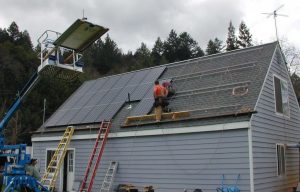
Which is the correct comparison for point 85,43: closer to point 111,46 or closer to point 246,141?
point 246,141

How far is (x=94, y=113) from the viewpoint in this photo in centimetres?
1761

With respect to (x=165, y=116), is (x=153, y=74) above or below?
above

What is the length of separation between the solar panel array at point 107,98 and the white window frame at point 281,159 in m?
5.10

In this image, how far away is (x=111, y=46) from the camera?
73125mm

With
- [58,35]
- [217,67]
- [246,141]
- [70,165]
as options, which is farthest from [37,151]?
[246,141]

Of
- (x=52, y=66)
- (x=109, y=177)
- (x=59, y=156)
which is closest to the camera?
(x=52, y=66)

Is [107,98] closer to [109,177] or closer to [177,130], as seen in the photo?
[109,177]

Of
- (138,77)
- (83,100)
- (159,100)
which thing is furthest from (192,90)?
(83,100)

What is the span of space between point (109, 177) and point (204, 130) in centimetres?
468

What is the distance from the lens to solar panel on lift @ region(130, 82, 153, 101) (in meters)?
16.7

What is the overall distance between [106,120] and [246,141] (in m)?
6.49

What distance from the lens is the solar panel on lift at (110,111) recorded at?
1666 cm

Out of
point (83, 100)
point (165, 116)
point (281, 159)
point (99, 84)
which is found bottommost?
point (281, 159)

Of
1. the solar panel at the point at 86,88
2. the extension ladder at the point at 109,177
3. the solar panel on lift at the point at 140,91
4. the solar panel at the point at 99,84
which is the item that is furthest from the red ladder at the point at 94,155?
the solar panel at the point at 86,88
